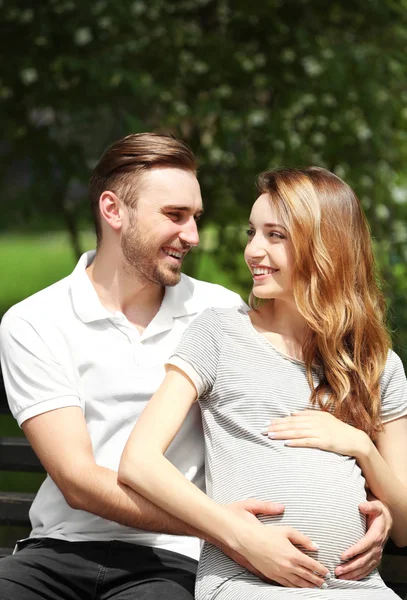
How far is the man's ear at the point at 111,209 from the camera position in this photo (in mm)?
2986

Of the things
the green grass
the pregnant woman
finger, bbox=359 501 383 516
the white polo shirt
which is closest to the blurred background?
the white polo shirt

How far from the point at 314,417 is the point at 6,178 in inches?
152

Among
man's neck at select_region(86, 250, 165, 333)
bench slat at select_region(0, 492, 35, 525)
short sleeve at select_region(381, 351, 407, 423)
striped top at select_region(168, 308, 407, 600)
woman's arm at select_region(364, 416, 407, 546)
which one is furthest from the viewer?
bench slat at select_region(0, 492, 35, 525)

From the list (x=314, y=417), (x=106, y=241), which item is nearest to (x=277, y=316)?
(x=314, y=417)

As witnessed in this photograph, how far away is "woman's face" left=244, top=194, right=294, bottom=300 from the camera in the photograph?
2.70 meters

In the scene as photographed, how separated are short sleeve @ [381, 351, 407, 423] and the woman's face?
1.26ft

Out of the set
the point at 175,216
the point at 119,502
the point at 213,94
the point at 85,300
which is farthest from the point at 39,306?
the point at 213,94

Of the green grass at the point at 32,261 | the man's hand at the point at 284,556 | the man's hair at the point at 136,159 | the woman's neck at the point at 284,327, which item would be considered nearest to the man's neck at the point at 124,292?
the man's hair at the point at 136,159

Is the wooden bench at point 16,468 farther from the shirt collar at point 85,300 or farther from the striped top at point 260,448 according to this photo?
the striped top at point 260,448

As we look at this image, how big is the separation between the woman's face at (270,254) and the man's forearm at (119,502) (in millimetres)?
653

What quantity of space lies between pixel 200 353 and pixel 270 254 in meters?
0.34

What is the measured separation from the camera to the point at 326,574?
248 cm

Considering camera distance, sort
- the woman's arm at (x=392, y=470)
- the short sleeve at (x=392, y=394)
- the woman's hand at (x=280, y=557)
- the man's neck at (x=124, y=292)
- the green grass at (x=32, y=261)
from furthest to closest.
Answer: the green grass at (x=32, y=261)
the man's neck at (x=124, y=292)
the short sleeve at (x=392, y=394)
the woman's arm at (x=392, y=470)
the woman's hand at (x=280, y=557)

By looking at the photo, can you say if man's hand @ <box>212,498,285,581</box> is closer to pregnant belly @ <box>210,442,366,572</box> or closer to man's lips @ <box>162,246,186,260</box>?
pregnant belly @ <box>210,442,366,572</box>
